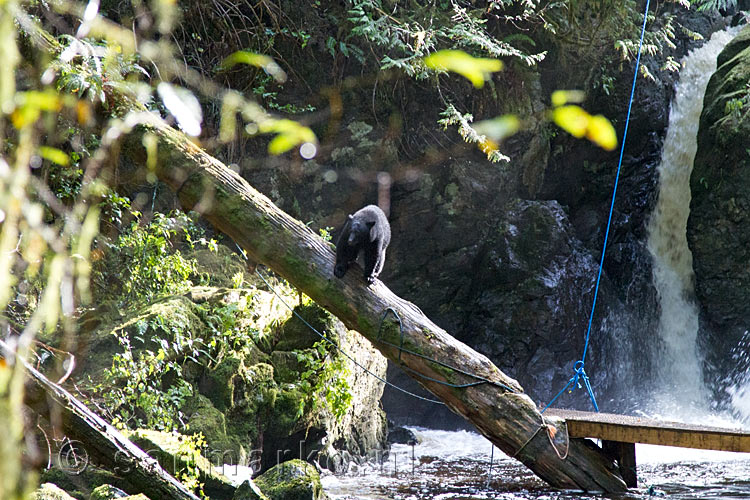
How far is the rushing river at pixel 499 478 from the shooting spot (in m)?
4.80

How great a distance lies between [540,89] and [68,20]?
6.50 metres

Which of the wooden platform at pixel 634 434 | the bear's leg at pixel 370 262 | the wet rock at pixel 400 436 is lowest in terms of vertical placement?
the wet rock at pixel 400 436

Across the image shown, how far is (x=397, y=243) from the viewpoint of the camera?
9453mm

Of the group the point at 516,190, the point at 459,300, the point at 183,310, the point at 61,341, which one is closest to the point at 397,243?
the point at 459,300

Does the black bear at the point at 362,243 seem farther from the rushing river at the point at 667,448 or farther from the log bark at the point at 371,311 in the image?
the rushing river at the point at 667,448

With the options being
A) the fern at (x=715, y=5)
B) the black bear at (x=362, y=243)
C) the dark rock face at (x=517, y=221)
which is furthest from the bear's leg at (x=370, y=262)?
the fern at (x=715, y=5)

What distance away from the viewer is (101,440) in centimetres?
274

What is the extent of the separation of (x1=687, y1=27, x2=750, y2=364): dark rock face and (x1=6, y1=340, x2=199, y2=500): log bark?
9291 mm

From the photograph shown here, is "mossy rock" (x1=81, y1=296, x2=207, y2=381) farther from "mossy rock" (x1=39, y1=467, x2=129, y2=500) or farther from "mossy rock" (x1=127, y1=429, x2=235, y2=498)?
"mossy rock" (x1=39, y1=467, x2=129, y2=500)

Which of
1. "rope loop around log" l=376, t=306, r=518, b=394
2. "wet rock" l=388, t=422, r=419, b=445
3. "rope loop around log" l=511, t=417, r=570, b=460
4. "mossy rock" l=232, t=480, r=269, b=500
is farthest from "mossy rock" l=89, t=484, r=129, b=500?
"wet rock" l=388, t=422, r=419, b=445

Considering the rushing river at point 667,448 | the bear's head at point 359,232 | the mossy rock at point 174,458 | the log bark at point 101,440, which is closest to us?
the log bark at point 101,440

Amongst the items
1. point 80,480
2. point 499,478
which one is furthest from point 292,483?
point 499,478

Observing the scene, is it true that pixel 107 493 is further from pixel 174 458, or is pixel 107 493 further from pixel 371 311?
pixel 371 311

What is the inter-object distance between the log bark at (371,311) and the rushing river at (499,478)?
313mm
